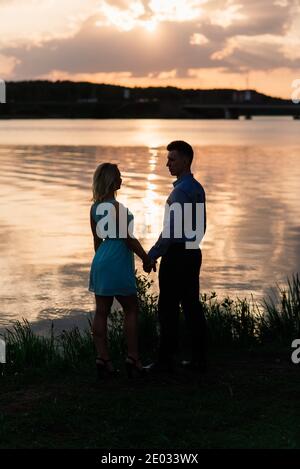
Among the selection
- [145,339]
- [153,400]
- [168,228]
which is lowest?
[153,400]

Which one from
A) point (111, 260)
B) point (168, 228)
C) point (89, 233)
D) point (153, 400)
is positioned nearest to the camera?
point (153, 400)

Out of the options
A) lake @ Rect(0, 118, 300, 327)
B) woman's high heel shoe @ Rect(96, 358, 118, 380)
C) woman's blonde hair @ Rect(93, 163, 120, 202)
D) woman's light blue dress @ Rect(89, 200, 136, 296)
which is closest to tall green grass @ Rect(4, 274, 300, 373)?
woman's high heel shoe @ Rect(96, 358, 118, 380)

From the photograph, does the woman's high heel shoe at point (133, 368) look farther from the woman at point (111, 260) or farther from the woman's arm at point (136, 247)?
the woman's arm at point (136, 247)

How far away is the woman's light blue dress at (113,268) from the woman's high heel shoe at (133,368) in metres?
0.61

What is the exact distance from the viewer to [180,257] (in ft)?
26.0

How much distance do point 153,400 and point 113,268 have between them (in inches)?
45.4

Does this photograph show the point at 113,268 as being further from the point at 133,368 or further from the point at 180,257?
the point at 133,368

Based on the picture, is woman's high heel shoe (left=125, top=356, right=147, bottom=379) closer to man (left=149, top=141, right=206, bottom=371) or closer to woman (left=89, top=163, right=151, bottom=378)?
woman (left=89, top=163, right=151, bottom=378)

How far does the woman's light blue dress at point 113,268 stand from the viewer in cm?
765

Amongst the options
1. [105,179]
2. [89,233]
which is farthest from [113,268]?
[89,233]

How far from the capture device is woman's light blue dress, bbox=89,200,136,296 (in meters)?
7.65

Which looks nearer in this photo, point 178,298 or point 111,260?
point 111,260
